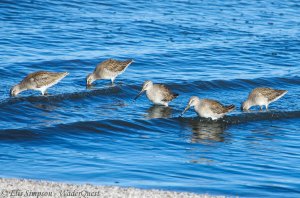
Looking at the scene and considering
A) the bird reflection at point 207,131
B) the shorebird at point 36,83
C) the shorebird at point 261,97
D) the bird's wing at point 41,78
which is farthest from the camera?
the bird's wing at point 41,78

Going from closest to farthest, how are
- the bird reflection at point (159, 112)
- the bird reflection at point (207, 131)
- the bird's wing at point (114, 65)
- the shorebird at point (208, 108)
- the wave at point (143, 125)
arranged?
the wave at point (143, 125)
the bird reflection at point (207, 131)
the shorebird at point (208, 108)
the bird reflection at point (159, 112)
the bird's wing at point (114, 65)

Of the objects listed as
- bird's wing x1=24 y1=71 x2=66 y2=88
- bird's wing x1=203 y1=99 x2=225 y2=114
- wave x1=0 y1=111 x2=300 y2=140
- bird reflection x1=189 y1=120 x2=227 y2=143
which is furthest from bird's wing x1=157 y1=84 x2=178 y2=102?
bird's wing x1=24 y1=71 x2=66 y2=88

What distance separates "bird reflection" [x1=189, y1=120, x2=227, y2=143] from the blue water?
22 mm

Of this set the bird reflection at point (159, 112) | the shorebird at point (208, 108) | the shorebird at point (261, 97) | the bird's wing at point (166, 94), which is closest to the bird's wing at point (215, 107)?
the shorebird at point (208, 108)

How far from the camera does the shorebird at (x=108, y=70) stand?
67.5 ft

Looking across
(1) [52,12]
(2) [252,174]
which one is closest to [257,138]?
(2) [252,174]

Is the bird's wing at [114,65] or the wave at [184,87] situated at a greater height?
the bird's wing at [114,65]

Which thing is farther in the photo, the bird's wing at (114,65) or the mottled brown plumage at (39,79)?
the bird's wing at (114,65)

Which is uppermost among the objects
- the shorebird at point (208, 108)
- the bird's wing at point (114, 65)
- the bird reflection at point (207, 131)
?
the bird's wing at point (114, 65)

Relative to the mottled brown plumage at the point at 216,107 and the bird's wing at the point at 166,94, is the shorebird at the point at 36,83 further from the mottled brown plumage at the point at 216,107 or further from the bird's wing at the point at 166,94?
the mottled brown plumage at the point at 216,107

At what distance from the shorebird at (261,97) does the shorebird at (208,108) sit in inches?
43.4

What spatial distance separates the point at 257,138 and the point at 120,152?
329 cm

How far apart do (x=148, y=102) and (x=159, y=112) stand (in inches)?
52.7

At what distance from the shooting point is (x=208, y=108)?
17.1 m
